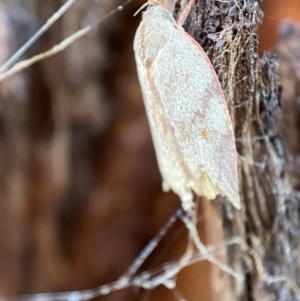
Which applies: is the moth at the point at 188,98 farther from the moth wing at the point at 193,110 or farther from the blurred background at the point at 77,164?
the blurred background at the point at 77,164

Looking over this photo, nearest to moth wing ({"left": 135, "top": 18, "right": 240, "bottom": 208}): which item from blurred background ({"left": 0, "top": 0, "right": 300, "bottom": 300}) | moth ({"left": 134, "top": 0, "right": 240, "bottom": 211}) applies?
moth ({"left": 134, "top": 0, "right": 240, "bottom": 211})

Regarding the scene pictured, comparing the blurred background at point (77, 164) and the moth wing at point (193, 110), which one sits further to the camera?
the blurred background at point (77, 164)

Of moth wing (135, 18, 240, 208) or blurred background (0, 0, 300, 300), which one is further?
blurred background (0, 0, 300, 300)

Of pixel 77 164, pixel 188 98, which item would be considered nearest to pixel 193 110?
pixel 188 98

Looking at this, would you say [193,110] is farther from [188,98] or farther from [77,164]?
[77,164]

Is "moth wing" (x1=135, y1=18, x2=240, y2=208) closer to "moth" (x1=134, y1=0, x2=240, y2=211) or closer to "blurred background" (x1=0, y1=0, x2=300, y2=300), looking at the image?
"moth" (x1=134, y1=0, x2=240, y2=211)

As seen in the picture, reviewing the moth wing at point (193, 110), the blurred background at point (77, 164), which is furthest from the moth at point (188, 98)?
the blurred background at point (77, 164)

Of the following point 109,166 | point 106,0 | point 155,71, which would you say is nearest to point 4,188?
point 109,166
